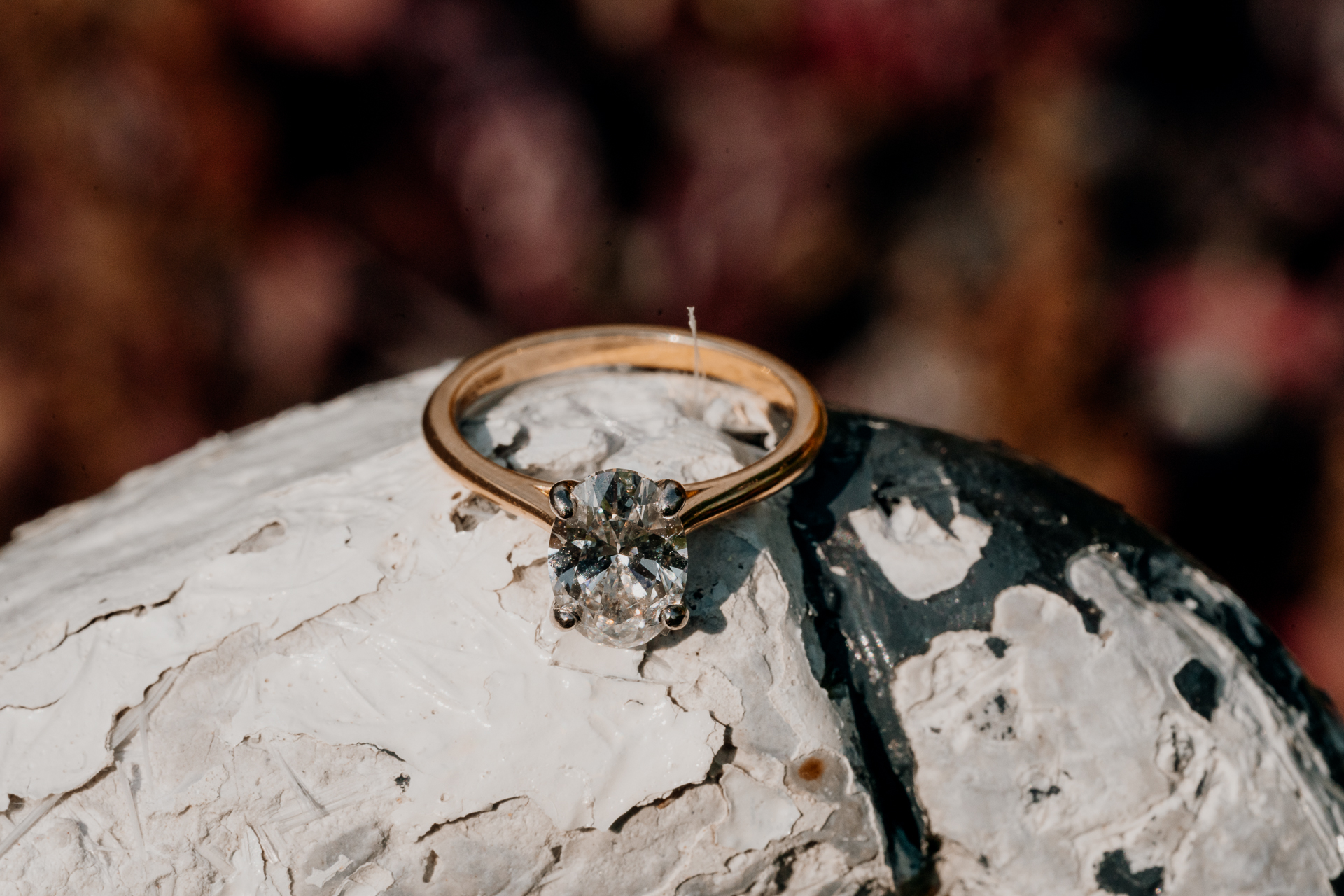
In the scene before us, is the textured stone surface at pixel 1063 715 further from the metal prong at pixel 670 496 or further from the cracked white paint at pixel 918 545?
the metal prong at pixel 670 496

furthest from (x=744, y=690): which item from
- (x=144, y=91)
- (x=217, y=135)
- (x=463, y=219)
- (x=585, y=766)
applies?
(x=144, y=91)

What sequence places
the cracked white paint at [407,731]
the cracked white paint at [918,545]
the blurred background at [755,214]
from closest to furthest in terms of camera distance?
the cracked white paint at [407,731], the cracked white paint at [918,545], the blurred background at [755,214]

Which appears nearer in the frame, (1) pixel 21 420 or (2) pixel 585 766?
(2) pixel 585 766

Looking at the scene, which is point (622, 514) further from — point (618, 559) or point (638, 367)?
point (638, 367)

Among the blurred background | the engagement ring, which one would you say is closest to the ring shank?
the engagement ring

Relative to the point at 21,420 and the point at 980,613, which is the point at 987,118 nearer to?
the point at 980,613

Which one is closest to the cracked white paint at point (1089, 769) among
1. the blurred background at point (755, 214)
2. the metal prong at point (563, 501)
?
the metal prong at point (563, 501)

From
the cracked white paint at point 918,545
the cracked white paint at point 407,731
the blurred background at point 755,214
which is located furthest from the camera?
the blurred background at point 755,214

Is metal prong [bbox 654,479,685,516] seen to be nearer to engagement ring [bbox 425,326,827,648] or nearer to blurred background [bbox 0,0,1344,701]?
engagement ring [bbox 425,326,827,648]
